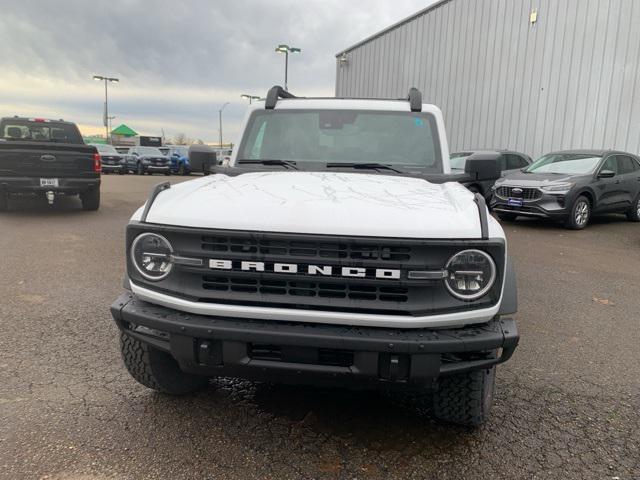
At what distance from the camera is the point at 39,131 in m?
11.1

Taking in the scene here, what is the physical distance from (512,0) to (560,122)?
15.4ft

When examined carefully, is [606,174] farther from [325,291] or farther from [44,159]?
[44,159]

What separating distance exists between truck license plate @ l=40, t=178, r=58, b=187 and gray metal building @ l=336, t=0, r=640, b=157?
1361 centimetres

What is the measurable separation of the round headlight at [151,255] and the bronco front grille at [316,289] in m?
0.28

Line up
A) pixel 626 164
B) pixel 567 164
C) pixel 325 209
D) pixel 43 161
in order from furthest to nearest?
pixel 626 164
pixel 567 164
pixel 43 161
pixel 325 209

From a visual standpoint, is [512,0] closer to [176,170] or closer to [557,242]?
[557,242]

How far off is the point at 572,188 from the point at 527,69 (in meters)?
7.62

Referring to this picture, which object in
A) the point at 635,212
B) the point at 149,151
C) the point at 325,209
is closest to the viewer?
the point at 325,209

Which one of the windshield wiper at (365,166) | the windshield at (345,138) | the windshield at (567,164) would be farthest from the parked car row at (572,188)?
the windshield wiper at (365,166)

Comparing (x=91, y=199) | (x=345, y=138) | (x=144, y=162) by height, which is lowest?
(x=91, y=199)

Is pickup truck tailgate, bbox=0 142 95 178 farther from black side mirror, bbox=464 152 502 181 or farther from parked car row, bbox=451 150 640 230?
black side mirror, bbox=464 152 502 181

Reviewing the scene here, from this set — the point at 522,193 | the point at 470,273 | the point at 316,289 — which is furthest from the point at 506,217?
the point at 316,289

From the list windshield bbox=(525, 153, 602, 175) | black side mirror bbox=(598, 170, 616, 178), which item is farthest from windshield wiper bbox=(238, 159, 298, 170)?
black side mirror bbox=(598, 170, 616, 178)

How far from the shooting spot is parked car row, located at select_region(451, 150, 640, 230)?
10336 mm
